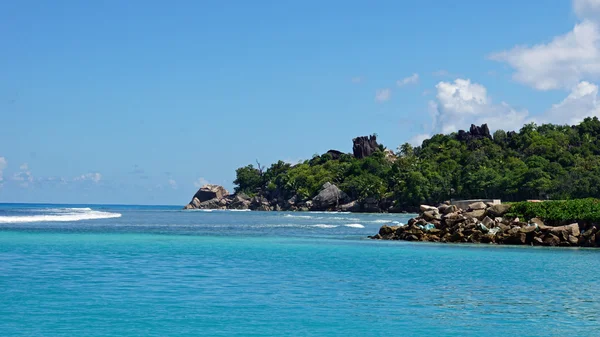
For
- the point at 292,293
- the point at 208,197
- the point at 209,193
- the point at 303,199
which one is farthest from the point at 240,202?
the point at 292,293

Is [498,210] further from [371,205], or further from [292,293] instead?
[371,205]

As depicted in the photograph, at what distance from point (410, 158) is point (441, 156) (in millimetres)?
6849

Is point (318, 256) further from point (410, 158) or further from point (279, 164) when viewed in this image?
point (279, 164)

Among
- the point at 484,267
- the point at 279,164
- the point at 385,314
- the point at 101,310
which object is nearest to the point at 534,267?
the point at 484,267

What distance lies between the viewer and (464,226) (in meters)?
45.3

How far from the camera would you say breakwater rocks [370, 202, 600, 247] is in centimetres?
4125

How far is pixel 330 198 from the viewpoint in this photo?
498ft

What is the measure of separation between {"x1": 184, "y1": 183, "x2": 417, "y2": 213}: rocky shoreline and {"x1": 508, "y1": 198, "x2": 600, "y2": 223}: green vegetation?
300 ft

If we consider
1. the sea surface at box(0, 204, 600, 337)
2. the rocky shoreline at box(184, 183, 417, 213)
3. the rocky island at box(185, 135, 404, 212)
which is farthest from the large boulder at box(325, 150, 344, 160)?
the sea surface at box(0, 204, 600, 337)

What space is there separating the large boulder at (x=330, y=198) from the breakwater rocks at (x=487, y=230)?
99899 millimetres

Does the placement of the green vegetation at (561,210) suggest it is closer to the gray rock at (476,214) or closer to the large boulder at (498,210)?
the large boulder at (498,210)

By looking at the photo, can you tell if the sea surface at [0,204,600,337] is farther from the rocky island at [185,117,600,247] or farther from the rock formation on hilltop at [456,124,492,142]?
the rock formation on hilltop at [456,124,492,142]

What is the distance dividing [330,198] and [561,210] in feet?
356

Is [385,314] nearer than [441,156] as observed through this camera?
Yes
